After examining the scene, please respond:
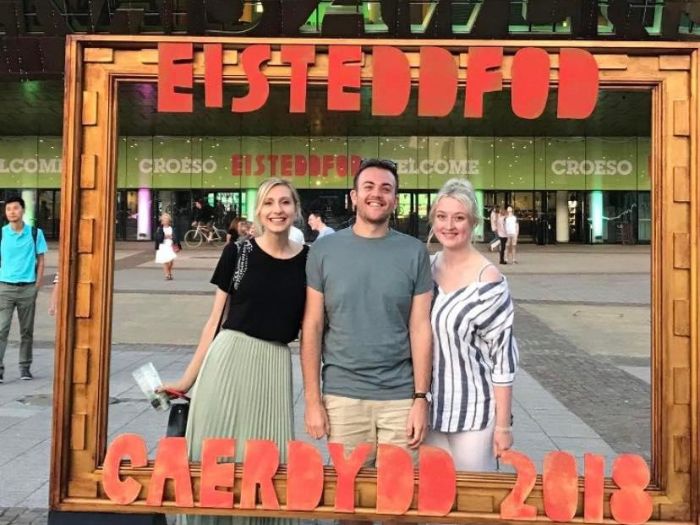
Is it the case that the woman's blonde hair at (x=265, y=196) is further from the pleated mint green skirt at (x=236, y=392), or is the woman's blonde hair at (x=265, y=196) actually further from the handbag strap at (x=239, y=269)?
the pleated mint green skirt at (x=236, y=392)

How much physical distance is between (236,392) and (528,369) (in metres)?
5.77

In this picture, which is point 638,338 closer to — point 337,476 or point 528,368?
point 528,368

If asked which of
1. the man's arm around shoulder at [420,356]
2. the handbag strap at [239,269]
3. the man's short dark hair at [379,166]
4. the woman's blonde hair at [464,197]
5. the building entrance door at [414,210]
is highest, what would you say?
the building entrance door at [414,210]

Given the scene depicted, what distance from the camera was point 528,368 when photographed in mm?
8047

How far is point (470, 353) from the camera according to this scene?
2.75 m

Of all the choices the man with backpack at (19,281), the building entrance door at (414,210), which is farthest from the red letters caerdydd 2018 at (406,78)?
the building entrance door at (414,210)

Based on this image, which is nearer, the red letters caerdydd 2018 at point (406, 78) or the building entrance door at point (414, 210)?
the red letters caerdydd 2018 at point (406, 78)

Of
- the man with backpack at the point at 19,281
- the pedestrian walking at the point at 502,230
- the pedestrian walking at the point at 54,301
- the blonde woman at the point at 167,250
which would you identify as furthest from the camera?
the pedestrian walking at the point at 502,230

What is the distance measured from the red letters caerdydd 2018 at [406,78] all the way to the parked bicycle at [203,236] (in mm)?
26965

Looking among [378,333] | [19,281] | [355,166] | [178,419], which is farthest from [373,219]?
[355,166]

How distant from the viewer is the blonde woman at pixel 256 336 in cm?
288

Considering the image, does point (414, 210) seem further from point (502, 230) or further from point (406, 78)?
point (406, 78)

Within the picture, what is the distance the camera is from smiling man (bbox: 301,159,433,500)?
2688mm

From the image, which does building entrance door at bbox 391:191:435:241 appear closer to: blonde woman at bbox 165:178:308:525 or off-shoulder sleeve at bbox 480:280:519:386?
blonde woman at bbox 165:178:308:525
